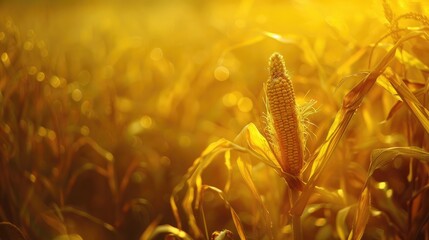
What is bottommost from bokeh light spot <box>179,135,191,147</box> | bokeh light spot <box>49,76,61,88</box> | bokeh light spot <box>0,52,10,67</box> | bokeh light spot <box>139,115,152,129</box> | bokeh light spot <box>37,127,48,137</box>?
bokeh light spot <box>179,135,191,147</box>

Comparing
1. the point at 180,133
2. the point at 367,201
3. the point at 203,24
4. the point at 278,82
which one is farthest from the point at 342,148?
the point at 203,24

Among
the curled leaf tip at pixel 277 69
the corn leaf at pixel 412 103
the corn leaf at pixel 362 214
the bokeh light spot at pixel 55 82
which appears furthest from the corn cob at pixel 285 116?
the bokeh light spot at pixel 55 82

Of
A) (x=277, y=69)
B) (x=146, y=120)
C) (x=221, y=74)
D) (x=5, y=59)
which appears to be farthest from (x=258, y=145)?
(x=221, y=74)

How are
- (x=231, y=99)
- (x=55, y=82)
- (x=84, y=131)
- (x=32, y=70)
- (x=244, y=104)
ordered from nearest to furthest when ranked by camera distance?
(x=32, y=70)
(x=84, y=131)
(x=55, y=82)
(x=244, y=104)
(x=231, y=99)

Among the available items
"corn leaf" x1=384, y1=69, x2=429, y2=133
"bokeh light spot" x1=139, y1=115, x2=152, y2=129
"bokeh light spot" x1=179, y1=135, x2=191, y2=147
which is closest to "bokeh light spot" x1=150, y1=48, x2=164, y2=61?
"bokeh light spot" x1=139, y1=115, x2=152, y2=129

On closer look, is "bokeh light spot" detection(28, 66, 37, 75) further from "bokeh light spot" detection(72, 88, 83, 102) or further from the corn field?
"bokeh light spot" detection(72, 88, 83, 102)

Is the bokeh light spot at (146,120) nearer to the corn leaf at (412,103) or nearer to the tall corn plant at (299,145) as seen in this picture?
the tall corn plant at (299,145)

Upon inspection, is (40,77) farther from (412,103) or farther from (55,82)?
(412,103)

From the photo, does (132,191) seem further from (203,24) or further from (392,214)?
(203,24)

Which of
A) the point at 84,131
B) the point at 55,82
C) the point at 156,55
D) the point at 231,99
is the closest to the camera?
the point at 84,131
